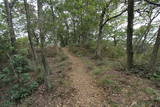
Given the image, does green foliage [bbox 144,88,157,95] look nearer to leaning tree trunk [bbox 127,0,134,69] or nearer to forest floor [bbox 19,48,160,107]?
forest floor [bbox 19,48,160,107]

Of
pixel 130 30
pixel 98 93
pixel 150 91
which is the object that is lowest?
pixel 98 93

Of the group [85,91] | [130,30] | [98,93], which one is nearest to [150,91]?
[98,93]

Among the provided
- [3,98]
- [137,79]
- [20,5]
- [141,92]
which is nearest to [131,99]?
[141,92]

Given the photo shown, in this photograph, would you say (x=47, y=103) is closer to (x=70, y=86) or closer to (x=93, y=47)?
(x=70, y=86)

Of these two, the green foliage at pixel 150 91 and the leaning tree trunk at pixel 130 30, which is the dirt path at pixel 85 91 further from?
the leaning tree trunk at pixel 130 30

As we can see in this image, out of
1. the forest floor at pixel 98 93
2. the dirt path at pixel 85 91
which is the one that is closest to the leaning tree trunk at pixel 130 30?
the forest floor at pixel 98 93

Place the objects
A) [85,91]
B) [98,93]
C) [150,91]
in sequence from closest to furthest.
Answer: [150,91] < [98,93] < [85,91]

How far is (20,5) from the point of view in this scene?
7.85m

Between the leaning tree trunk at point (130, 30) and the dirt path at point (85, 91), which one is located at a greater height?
the leaning tree trunk at point (130, 30)

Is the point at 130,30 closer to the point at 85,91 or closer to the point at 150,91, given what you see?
the point at 150,91

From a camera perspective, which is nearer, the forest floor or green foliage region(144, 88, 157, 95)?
the forest floor

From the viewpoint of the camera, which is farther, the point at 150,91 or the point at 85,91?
the point at 85,91

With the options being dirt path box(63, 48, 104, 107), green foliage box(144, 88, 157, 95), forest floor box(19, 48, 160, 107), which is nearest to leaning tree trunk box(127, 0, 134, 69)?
forest floor box(19, 48, 160, 107)

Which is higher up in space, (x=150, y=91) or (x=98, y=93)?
(x=150, y=91)
